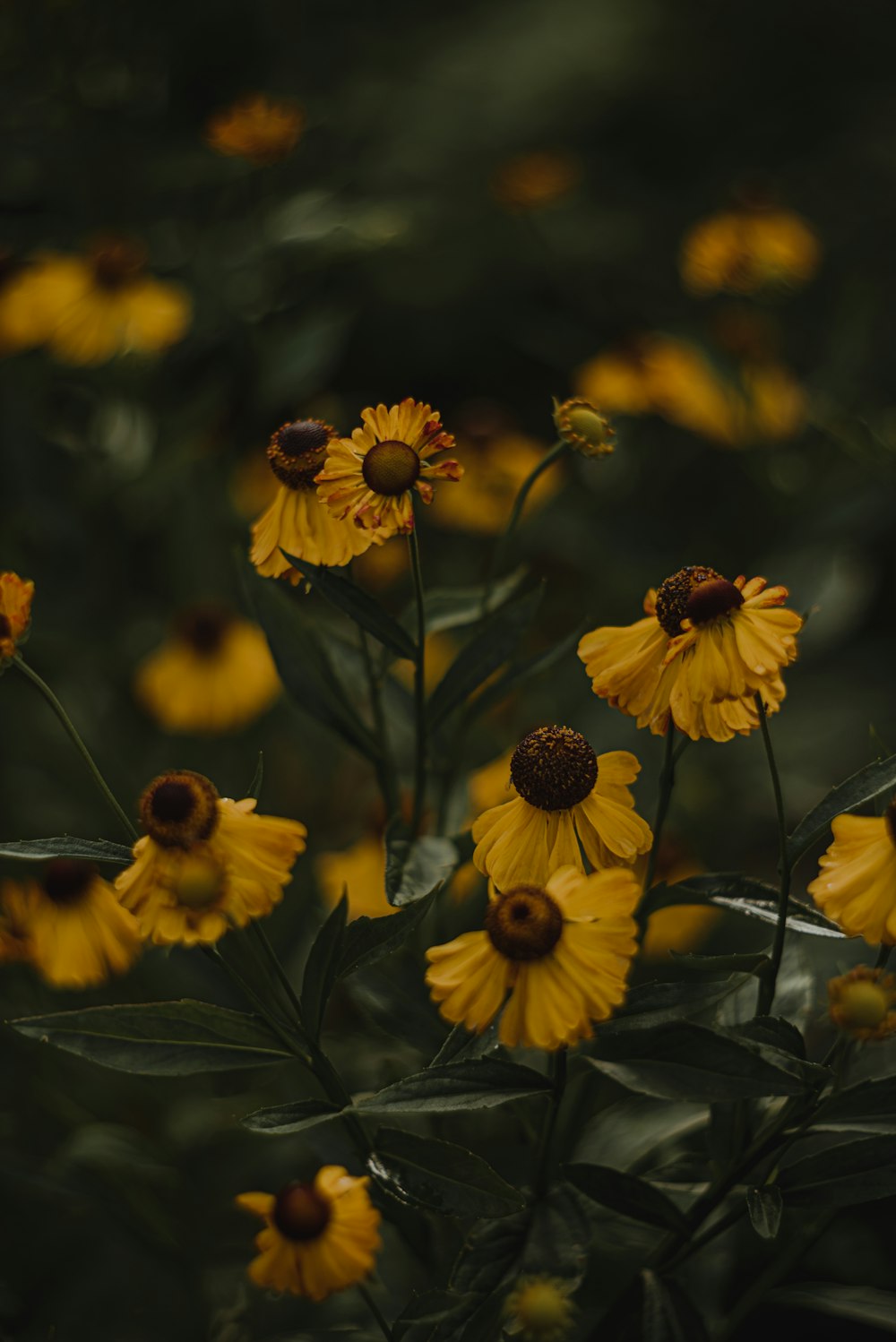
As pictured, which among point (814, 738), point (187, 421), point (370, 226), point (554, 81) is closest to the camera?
point (187, 421)

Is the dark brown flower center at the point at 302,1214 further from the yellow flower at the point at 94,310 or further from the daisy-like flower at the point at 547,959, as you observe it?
the yellow flower at the point at 94,310

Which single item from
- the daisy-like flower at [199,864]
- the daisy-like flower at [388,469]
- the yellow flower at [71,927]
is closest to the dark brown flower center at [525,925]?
the daisy-like flower at [199,864]

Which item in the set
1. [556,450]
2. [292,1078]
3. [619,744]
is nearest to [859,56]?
[619,744]

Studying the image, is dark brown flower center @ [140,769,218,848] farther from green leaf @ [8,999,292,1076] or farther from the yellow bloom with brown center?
the yellow bloom with brown center

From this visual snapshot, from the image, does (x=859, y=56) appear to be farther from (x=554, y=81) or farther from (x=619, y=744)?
(x=619, y=744)

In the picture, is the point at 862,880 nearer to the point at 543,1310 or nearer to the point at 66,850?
the point at 543,1310

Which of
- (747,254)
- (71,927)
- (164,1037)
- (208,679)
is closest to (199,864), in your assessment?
(164,1037)

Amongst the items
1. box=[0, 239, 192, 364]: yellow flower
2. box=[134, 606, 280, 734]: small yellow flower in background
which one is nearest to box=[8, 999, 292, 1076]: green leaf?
box=[134, 606, 280, 734]: small yellow flower in background
